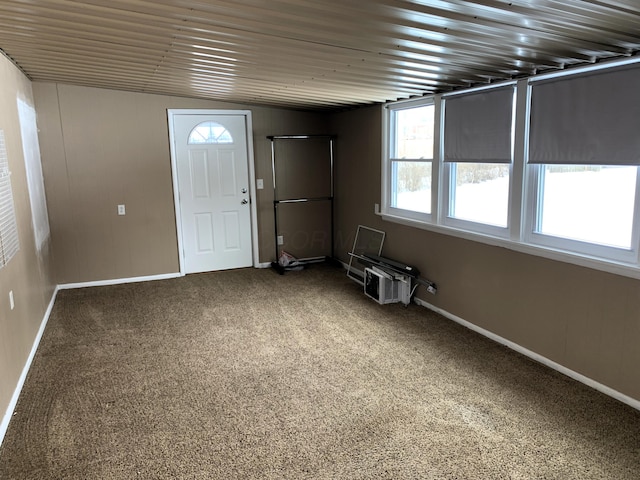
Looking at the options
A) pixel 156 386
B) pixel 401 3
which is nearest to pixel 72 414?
pixel 156 386

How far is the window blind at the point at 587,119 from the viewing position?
103 inches

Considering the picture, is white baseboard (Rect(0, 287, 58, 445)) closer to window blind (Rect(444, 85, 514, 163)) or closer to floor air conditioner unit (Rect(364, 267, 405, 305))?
floor air conditioner unit (Rect(364, 267, 405, 305))

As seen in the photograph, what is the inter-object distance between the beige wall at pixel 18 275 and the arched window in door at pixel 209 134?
173 cm

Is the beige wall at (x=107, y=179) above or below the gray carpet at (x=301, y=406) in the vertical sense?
above

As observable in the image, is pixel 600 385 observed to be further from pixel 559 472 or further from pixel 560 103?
pixel 560 103

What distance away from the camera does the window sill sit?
2.71 meters

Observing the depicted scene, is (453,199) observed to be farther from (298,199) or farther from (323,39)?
(298,199)

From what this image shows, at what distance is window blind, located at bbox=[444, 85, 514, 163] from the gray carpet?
145 centimetres

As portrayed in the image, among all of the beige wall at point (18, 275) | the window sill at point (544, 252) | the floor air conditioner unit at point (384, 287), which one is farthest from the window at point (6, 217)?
the window sill at point (544, 252)

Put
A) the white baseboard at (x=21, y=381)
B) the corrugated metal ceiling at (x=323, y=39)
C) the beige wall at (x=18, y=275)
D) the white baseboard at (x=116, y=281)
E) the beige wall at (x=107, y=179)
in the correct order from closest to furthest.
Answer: the corrugated metal ceiling at (x=323, y=39) < the white baseboard at (x=21, y=381) < the beige wall at (x=18, y=275) < the beige wall at (x=107, y=179) < the white baseboard at (x=116, y=281)

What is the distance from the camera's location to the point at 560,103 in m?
2.99

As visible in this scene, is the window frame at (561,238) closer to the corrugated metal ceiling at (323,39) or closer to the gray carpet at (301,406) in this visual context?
the corrugated metal ceiling at (323,39)

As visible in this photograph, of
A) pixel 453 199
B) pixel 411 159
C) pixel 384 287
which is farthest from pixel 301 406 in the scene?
pixel 411 159

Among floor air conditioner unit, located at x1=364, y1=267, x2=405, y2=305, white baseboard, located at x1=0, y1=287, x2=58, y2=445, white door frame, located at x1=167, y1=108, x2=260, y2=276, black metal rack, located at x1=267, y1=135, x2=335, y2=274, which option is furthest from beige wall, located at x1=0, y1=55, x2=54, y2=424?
floor air conditioner unit, located at x1=364, y1=267, x2=405, y2=305
